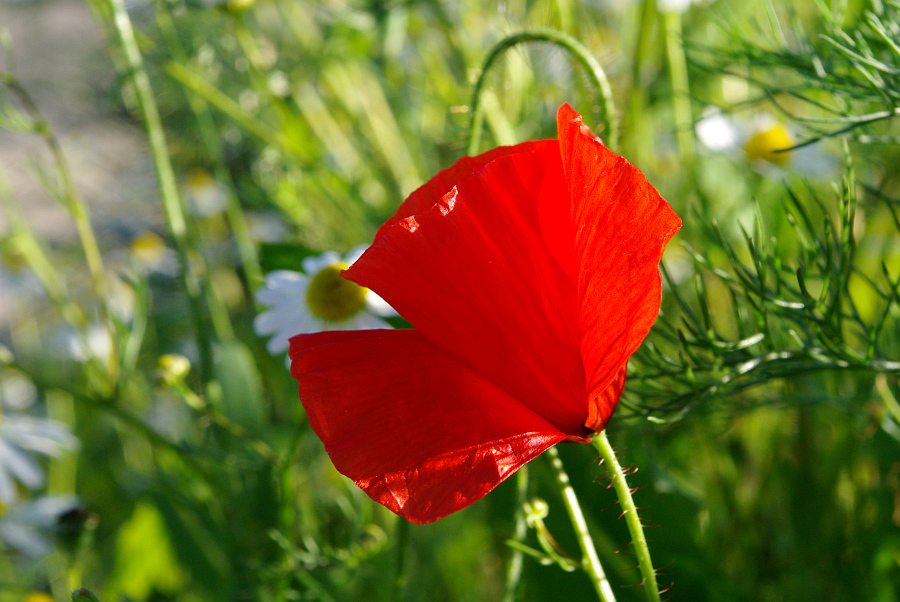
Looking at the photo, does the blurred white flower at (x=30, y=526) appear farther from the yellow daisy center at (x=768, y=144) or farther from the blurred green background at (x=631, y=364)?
the yellow daisy center at (x=768, y=144)

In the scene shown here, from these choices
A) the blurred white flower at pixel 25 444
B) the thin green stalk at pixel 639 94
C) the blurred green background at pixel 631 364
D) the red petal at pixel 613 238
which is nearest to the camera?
the red petal at pixel 613 238

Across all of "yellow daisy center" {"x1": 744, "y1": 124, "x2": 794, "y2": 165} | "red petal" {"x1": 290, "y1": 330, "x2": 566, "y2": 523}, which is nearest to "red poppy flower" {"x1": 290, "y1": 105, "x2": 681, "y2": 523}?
"red petal" {"x1": 290, "y1": 330, "x2": 566, "y2": 523}

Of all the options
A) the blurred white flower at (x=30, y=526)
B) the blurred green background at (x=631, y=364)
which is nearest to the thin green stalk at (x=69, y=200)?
the blurred green background at (x=631, y=364)

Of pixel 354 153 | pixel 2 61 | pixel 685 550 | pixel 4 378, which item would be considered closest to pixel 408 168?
pixel 354 153

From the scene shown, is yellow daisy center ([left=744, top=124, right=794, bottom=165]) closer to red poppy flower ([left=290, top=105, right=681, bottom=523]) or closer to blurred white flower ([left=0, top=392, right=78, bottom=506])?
red poppy flower ([left=290, top=105, right=681, bottom=523])

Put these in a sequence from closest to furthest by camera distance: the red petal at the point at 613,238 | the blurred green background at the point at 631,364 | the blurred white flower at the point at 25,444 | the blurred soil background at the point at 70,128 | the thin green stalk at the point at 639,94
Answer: the red petal at the point at 613,238, the blurred green background at the point at 631,364, the thin green stalk at the point at 639,94, the blurred white flower at the point at 25,444, the blurred soil background at the point at 70,128

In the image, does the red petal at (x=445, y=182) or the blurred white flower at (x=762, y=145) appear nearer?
Answer: the red petal at (x=445, y=182)

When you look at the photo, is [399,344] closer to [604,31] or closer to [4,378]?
[604,31]
